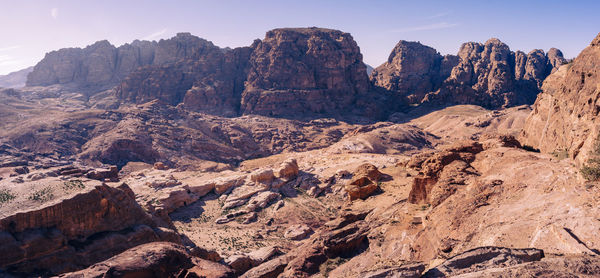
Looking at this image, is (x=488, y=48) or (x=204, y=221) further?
(x=488, y=48)

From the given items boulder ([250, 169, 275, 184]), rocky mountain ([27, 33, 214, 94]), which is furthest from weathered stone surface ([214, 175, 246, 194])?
rocky mountain ([27, 33, 214, 94])

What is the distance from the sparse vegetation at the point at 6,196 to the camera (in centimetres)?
1751

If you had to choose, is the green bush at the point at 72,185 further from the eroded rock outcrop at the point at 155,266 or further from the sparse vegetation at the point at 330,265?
the sparse vegetation at the point at 330,265

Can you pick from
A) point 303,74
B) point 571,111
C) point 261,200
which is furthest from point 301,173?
point 303,74

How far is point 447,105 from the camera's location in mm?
102312

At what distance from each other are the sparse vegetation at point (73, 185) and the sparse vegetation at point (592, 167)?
2441 cm

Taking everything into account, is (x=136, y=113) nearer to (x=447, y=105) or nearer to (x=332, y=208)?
(x=332, y=208)

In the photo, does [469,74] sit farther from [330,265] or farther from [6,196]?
[6,196]

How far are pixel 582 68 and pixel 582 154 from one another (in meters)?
9.20

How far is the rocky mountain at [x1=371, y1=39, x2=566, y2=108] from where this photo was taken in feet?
347

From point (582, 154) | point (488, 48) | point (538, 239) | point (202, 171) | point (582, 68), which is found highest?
point (488, 48)

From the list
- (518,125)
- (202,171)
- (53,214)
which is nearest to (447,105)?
(518,125)

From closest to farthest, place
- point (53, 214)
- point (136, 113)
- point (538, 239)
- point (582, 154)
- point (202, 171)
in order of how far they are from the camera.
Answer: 1. point (538, 239)
2. point (582, 154)
3. point (53, 214)
4. point (202, 171)
5. point (136, 113)

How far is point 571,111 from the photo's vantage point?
18188 mm
